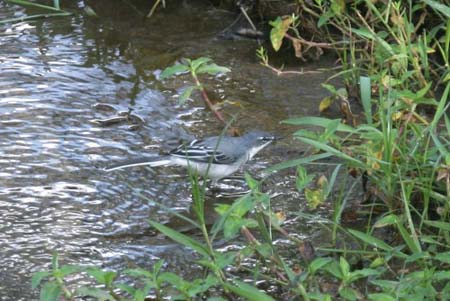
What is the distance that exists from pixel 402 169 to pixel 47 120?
2.76 meters

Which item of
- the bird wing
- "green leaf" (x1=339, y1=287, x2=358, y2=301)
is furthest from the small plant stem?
the bird wing

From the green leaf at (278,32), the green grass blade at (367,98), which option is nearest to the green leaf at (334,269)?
the green grass blade at (367,98)

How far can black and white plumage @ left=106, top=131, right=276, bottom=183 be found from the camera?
6316mm

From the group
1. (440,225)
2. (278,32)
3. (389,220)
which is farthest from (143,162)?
(440,225)

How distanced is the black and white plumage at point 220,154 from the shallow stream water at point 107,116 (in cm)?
16

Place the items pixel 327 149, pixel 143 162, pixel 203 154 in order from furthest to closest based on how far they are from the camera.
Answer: pixel 203 154 < pixel 143 162 < pixel 327 149

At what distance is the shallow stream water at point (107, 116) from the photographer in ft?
18.2

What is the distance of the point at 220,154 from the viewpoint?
21.3 feet

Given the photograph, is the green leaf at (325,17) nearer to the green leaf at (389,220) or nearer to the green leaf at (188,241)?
the green leaf at (389,220)

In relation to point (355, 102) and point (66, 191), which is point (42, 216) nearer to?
point (66, 191)

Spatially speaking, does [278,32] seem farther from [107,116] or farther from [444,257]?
[444,257]

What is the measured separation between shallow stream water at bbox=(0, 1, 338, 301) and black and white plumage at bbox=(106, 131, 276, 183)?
156 millimetres

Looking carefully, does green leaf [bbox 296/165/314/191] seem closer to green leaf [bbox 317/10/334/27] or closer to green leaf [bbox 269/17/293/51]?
green leaf [bbox 317/10/334/27]

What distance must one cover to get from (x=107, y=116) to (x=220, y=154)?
0.99m
